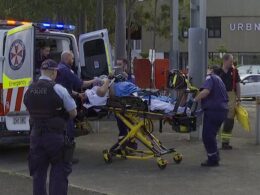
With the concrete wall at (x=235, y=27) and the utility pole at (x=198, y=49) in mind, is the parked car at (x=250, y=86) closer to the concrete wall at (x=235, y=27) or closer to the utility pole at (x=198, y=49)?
the utility pole at (x=198, y=49)

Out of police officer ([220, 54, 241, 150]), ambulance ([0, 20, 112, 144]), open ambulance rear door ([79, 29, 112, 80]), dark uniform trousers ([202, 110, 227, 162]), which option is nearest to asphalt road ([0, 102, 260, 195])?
dark uniform trousers ([202, 110, 227, 162])

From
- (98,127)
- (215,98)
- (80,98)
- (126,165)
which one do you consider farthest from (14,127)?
(98,127)

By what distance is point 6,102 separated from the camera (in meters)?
9.71

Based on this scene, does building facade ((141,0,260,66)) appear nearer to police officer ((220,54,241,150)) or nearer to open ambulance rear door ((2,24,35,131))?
police officer ((220,54,241,150))

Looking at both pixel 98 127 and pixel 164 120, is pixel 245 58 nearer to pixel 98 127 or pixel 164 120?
pixel 98 127

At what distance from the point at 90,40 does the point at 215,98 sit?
114 inches

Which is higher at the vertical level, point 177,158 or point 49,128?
point 49,128

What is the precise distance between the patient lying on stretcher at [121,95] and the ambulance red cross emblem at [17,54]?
3.90ft

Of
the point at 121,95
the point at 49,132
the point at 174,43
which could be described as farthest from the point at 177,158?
the point at 174,43

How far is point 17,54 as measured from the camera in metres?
9.65

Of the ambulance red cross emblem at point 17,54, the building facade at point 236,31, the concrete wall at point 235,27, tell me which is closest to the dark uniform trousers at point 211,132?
the ambulance red cross emblem at point 17,54

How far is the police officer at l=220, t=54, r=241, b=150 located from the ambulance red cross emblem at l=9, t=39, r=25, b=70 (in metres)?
3.70

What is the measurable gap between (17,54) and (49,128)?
12.2ft

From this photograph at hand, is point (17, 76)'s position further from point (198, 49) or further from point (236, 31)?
point (236, 31)
